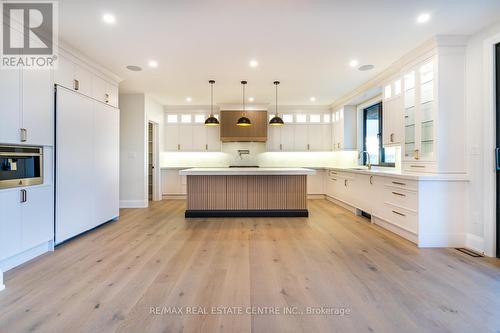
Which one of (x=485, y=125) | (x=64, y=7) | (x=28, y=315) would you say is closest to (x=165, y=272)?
(x=28, y=315)

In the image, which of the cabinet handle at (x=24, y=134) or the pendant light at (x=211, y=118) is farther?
the pendant light at (x=211, y=118)

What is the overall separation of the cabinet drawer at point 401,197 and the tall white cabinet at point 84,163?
472 cm

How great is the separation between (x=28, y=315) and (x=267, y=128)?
6144 mm

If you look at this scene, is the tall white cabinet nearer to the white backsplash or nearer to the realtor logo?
the realtor logo

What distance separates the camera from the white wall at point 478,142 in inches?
113

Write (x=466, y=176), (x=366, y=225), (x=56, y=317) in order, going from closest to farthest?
(x=56, y=317)
(x=466, y=176)
(x=366, y=225)

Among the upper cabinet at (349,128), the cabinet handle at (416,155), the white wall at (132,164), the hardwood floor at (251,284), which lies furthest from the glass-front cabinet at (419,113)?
the white wall at (132,164)

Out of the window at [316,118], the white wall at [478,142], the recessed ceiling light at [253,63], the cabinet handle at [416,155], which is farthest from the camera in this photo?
the window at [316,118]

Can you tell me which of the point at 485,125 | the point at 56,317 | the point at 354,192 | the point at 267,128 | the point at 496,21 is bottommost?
the point at 56,317

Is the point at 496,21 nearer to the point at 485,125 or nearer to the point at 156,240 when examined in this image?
the point at 485,125

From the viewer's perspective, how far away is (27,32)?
2.72 metres

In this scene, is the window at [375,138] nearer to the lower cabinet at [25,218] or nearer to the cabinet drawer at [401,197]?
the cabinet drawer at [401,197]

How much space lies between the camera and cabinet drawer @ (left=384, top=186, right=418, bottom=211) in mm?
3255

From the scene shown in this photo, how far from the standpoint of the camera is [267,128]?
707cm
